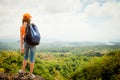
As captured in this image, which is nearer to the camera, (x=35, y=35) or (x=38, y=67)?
(x=35, y=35)

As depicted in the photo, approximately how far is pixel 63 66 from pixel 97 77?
284 ft

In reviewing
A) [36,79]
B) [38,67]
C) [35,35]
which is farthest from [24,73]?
[38,67]

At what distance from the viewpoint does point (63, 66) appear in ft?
386

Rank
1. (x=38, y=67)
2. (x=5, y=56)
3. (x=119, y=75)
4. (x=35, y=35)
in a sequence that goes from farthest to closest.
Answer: (x=38, y=67) → (x=5, y=56) → (x=119, y=75) → (x=35, y=35)

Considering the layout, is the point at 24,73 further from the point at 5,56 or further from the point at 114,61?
the point at 5,56

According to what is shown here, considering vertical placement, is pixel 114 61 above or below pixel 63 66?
above

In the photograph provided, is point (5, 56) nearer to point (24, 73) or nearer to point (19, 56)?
point (19, 56)

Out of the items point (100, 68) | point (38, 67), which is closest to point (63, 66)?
point (38, 67)

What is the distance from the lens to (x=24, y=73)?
31.7 ft

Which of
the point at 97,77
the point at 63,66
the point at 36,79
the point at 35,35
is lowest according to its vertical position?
the point at 63,66

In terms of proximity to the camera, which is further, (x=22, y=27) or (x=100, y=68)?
(x=100, y=68)

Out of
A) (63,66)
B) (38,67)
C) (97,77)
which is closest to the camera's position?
(97,77)

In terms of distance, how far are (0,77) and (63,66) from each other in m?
108

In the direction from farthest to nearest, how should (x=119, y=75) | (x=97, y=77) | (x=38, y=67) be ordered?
(x=38, y=67)
(x=97, y=77)
(x=119, y=75)
